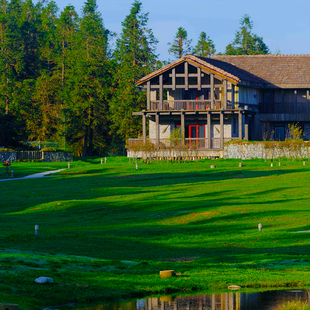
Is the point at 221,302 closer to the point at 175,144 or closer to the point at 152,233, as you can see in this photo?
the point at 152,233

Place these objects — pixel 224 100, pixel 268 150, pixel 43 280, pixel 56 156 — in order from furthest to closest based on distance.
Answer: pixel 56 156 → pixel 224 100 → pixel 268 150 → pixel 43 280

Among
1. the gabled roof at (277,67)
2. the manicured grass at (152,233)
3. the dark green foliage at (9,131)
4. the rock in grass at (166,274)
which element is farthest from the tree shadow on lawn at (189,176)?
the dark green foliage at (9,131)

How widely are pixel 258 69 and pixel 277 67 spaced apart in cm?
196

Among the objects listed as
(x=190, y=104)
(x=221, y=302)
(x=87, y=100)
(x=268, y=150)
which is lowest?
(x=221, y=302)

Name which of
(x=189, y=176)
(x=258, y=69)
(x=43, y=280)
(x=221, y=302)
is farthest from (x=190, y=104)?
(x=221, y=302)

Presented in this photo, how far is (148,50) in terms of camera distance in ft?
277

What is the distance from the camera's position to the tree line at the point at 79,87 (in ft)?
241

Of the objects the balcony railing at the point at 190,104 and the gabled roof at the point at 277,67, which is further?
the gabled roof at the point at 277,67

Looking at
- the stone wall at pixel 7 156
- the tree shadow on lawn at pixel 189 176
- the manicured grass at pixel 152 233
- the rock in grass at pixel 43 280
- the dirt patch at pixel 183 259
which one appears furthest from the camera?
the stone wall at pixel 7 156

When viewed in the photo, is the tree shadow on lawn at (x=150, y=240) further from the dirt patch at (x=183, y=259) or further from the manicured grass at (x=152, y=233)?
the dirt patch at (x=183, y=259)

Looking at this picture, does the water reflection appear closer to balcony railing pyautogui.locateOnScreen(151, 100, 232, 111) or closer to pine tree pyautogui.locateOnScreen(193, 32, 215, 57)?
balcony railing pyautogui.locateOnScreen(151, 100, 232, 111)

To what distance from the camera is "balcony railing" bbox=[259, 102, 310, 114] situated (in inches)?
2416

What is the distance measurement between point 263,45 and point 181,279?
3714 inches

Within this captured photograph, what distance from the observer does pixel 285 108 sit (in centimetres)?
6194
